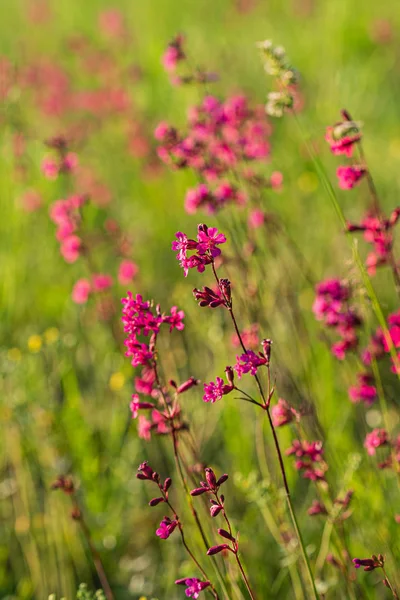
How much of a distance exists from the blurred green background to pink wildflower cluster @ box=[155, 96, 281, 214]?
266 millimetres

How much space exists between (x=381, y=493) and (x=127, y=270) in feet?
4.75

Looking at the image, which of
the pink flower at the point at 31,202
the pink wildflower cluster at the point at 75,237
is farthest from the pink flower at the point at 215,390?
the pink flower at the point at 31,202

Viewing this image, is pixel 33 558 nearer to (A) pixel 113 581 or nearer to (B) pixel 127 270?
(A) pixel 113 581

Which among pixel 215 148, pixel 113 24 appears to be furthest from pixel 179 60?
→ pixel 113 24

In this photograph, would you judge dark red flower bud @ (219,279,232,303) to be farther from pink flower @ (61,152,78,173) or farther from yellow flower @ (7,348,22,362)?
yellow flower @ (7,348,22,362)

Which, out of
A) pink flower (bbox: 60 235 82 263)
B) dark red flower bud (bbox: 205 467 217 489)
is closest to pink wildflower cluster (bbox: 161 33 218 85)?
pink flower (bbox: 60 235 82 263)

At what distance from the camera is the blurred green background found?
2324 millimetres

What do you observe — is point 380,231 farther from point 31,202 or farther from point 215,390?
point 31,202

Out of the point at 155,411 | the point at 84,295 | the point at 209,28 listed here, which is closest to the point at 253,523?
the point at 155,411

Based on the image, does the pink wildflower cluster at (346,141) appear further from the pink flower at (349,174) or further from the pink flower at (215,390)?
the pink flower at (215,390)

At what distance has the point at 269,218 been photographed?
8.45 feet

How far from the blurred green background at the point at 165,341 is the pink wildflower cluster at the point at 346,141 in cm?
21

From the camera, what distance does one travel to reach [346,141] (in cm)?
163

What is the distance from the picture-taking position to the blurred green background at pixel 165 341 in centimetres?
232
